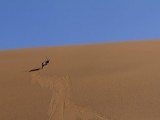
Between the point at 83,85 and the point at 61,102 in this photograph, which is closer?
the point at 61,102

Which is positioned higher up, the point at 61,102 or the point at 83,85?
the point at 83,85

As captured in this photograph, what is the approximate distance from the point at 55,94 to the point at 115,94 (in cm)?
178

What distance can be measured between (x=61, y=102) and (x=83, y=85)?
1.56 m

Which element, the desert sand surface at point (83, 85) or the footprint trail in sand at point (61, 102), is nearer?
the footprint trail in sand at point (61, 102)

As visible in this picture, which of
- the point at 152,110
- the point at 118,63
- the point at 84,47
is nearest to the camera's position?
the point at 152,110

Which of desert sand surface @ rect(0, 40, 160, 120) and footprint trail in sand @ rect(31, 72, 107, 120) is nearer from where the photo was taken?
footprint trail in sand @ rect(31, 72, 107, 120)

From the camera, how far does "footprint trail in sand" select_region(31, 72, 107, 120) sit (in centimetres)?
1101

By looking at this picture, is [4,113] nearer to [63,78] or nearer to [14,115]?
[14,115]

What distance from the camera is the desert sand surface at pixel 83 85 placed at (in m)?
11.3

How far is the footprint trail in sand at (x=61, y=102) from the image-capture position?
11.0m

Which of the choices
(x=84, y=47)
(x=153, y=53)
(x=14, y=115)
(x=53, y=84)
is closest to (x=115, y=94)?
(x=53, y=84)

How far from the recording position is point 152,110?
11.1m

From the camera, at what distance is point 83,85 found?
Answer: 13.2 meters

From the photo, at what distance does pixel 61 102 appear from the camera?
11.8 meters
